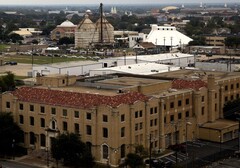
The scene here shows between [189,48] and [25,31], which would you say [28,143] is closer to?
[189,48]

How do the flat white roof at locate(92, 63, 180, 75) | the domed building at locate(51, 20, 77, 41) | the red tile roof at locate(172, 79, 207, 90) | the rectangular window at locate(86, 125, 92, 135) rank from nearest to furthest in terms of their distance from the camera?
the rectangular window at locate(86, 125, 92, 135)
the red tile roof at locate(172, 79, 207, 90)
the flat white roof at locate(92, 63, 180, 75)
the domed building at locate(51, 20, 77, 41)

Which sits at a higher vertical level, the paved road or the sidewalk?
the sidewalk

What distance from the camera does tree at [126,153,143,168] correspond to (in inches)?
1409

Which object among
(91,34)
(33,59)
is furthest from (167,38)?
(33,59)

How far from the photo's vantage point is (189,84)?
4731cm

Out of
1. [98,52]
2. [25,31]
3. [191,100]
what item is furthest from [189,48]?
[191,100]

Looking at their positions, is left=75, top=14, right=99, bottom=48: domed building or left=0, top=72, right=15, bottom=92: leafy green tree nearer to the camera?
left=0, top=72, right=15, bottom=92: leafy green tree

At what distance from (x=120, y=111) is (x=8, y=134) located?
8332mm

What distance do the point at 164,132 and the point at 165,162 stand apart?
4110 millimetres

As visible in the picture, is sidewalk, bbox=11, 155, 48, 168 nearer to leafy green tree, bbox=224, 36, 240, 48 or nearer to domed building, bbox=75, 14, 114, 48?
leafy green tree, bbox=224, 36, 240, 48

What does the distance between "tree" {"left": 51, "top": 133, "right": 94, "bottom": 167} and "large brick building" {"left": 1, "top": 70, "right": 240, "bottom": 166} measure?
101cm

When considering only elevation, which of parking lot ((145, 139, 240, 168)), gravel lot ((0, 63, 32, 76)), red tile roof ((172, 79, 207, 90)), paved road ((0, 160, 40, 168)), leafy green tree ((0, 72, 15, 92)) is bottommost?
paved road ((0, 160, 40, 168))

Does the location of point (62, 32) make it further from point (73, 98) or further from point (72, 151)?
point (72, 151)

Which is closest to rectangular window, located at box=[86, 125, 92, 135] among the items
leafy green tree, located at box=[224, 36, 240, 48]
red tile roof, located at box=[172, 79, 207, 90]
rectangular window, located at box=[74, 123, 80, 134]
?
rectangular window, located at box=[74, 123, 80, 134]
